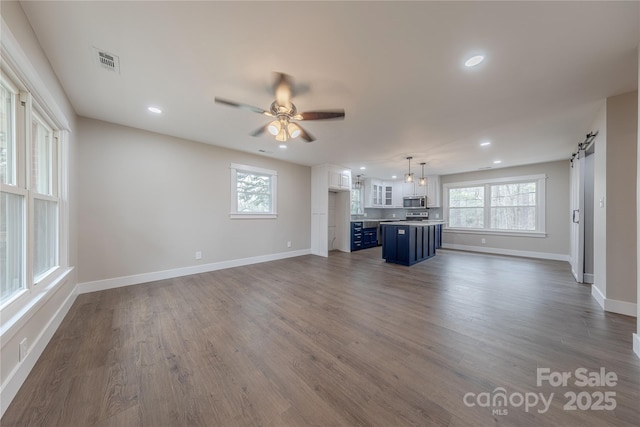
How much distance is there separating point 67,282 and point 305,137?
3317 millimetres

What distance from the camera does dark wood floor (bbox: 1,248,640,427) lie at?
4.29ft

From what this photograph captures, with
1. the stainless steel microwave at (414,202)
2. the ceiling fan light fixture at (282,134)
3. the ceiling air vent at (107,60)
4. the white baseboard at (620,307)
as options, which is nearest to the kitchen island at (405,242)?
the stainless steel microwave at (414,202)

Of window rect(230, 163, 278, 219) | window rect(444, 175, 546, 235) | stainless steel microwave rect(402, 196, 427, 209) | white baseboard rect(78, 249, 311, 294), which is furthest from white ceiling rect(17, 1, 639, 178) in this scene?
stainless steel microwave rect(402, 196, 427, 209)

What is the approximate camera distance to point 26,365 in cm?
158

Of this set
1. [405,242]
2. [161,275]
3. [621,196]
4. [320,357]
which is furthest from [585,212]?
[161,275]

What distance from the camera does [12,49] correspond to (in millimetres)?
1414

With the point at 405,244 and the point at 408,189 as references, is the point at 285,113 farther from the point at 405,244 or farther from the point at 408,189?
the point at 408,189

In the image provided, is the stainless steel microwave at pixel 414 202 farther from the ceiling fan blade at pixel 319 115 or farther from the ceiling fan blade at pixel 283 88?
the ceiling fan blade at pixel 283 88

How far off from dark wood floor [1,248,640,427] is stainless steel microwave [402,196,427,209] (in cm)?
469

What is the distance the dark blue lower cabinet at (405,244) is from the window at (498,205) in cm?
266

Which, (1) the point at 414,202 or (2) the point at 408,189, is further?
(2) the point at 408,189

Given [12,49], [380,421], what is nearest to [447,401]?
[380,421]

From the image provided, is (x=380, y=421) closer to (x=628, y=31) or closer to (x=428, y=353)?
(x=428, y=353)

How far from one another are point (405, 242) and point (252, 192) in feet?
12.1
